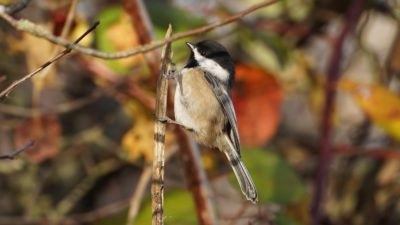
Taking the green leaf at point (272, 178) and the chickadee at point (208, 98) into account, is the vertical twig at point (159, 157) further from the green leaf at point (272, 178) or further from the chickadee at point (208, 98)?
the green leaf at point (272, 178)

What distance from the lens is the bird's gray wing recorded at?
2252 millimetres

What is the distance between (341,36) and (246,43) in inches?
20.8

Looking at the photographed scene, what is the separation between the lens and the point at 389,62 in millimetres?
3771

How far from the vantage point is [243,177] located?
83.2 inches

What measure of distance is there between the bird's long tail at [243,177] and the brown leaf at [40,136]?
37.6 inches

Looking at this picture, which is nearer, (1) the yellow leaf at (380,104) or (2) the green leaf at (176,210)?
(2) the green leaf at (176,210)

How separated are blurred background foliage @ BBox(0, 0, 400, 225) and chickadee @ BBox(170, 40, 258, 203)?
0.19 m

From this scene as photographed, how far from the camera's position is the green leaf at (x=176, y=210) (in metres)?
2.72

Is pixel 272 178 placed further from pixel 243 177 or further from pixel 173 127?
pixel 243 177

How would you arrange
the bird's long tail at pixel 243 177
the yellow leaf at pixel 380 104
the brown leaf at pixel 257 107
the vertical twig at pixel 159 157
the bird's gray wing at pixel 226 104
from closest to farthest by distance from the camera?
the vertical twig at pixel 159 157 → the bird's long tail at pixel 243 177 → the bird's gray wing at pixel 226 104 → the yellow leaf at pixel 380 104 → the brown leaf at pixel 257 107

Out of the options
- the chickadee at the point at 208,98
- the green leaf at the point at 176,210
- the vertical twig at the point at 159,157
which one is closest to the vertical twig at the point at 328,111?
the green leaf at the point at 176,210

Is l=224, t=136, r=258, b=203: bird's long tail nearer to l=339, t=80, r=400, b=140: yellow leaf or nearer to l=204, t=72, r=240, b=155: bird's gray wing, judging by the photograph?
l=204, t=72, r=240, b=155: bird's gray wing

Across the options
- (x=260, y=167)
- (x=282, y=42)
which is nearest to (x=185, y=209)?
(x=260, y=167)

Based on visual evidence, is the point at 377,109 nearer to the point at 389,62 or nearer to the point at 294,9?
the point at 389,62
